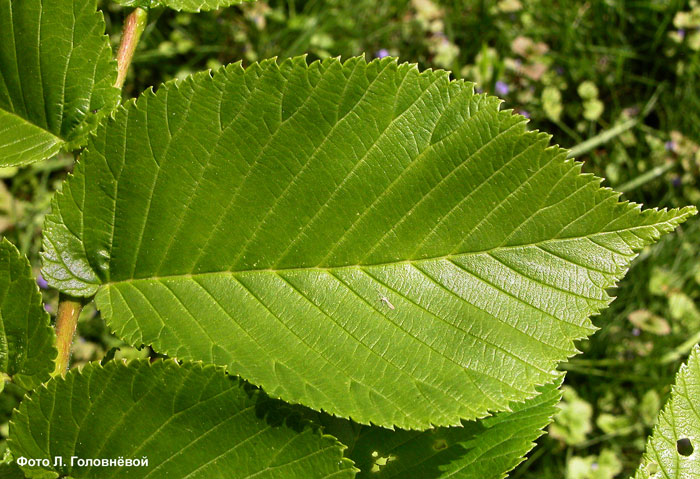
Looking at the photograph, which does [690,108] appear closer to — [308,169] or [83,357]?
[308,169]

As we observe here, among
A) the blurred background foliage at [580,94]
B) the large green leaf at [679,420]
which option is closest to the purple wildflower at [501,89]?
the blurred background foliage at [580,94]

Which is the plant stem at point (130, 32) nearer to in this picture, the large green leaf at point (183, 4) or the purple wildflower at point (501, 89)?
the large green leaf at point (183, 4)

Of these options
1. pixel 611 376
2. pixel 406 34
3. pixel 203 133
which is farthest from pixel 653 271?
pixel 203 133

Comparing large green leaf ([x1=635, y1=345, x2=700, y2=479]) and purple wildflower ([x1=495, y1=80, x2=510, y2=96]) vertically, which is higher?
purple wildflower ([x1=495, y1=80, x2=510, y2=96])

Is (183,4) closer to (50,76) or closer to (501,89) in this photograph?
(50,76)

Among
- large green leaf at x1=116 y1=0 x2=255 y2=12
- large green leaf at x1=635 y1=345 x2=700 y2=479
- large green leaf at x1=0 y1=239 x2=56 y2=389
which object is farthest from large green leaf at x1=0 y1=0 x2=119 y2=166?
large green leaf at x1=635 y1=345 x2=700 y2=479

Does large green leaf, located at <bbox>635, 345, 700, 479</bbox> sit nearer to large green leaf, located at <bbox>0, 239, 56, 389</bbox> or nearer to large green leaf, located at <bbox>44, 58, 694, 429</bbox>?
large green leaf, located at <bbox>44, 58, 694, 429</bbox>
